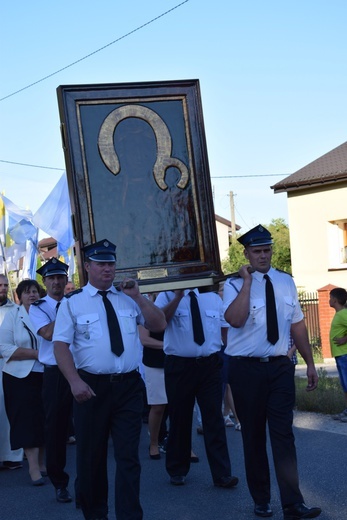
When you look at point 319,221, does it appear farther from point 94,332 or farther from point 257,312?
point 94,332

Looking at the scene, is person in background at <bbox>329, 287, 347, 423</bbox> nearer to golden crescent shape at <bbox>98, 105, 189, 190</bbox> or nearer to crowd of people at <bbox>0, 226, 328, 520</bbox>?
crowd of people at <bbox>0, 226, 328, 520</bbox>

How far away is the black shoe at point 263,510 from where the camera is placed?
676 cm

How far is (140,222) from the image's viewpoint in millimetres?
6801

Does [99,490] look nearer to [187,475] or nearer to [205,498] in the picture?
[205,498]

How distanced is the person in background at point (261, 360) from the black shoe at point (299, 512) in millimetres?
58

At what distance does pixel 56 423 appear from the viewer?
788 cm

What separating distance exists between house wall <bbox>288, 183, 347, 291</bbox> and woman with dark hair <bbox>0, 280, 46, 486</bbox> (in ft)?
71.0

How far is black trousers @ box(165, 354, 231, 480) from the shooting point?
314 inches

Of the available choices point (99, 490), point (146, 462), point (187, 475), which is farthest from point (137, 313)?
point (146, 462)

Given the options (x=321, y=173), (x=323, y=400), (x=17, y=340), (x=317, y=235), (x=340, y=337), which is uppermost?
(x=321, y=173)

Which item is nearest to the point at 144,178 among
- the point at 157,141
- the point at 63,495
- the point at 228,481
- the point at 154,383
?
the point at 157,141

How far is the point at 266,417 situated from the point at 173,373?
56.8 inches

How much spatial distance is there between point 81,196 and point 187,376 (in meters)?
2.17

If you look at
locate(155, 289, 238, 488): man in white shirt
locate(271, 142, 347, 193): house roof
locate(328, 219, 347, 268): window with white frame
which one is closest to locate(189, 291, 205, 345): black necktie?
locate(155, 289, 238, 488): man in white shirt
